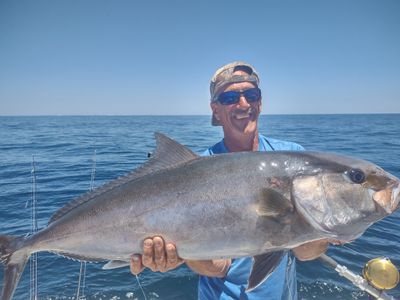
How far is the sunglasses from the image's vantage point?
4.42 m

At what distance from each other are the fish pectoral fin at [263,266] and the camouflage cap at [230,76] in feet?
8.26

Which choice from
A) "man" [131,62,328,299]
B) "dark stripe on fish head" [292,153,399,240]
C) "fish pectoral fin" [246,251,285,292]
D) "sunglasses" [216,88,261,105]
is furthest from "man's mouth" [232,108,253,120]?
"fish pectoral fin" [246,251,285,292]

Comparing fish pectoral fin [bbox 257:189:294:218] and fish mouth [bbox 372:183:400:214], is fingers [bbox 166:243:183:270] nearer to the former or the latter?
fish pectoral fin [bbox 257:189:294:218]

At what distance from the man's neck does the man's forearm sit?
1.57m

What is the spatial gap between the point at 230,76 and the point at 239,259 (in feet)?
8.24

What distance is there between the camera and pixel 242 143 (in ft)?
14.2

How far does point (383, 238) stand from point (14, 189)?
47.0ft

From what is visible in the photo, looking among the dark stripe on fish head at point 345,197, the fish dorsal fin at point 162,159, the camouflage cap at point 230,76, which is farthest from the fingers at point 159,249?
the camouflage cap at point 230,76

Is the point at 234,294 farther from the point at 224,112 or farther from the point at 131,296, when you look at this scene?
the point at 131,296

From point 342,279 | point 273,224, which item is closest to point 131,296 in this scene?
point 342,279

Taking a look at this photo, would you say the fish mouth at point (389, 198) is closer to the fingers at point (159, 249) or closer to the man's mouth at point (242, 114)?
the fingers at point (159, 249)

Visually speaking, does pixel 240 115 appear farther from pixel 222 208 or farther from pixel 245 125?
pixel 222 208

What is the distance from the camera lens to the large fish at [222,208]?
269 cm

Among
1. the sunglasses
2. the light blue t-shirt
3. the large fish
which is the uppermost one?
the sunglasses
